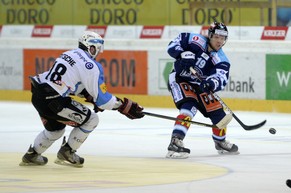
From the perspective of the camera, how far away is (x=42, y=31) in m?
20.0

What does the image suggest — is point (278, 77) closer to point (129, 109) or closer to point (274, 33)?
point (274, 33)

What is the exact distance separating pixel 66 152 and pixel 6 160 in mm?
826

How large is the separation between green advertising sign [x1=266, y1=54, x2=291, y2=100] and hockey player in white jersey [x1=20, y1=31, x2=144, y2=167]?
21.6 ft

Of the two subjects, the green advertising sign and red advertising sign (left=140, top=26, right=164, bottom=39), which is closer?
the green advertising sign

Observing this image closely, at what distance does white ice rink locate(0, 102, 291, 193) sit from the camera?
905cm

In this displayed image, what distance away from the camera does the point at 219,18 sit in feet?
59.0

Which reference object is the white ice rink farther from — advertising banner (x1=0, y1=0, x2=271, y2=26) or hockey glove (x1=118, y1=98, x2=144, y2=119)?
advertising banner (x1=0, y1=0, x2=271, y2=26)

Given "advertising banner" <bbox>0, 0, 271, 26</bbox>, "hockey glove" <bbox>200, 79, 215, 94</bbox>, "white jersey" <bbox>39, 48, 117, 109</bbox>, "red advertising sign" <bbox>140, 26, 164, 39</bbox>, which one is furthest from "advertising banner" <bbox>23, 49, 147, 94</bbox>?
"white jersey" <bbox>39, 48, 117, 109</bbox>

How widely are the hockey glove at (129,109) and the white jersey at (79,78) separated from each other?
0.35 ft

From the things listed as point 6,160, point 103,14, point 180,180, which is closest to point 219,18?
point 103,14

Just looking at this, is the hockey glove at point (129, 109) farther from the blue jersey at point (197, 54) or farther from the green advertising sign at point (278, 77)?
the green advertising sign at point (278, 77)

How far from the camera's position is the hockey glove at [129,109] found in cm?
1039

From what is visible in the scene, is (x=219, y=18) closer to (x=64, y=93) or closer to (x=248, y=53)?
(x=248, y=53)

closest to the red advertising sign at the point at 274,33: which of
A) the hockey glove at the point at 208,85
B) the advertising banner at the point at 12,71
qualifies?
the advertising banner at the point at 12,71
